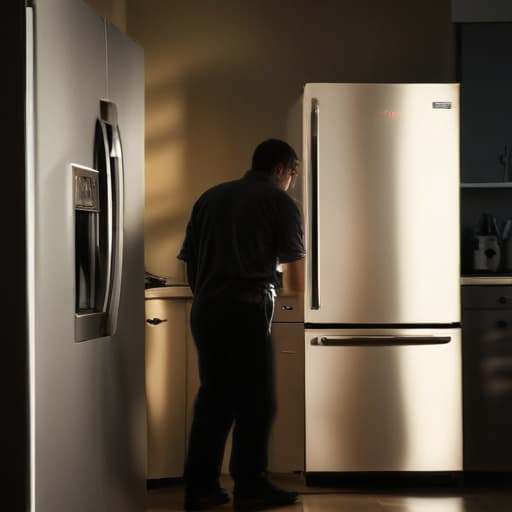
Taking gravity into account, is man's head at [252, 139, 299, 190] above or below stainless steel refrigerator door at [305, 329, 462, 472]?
above

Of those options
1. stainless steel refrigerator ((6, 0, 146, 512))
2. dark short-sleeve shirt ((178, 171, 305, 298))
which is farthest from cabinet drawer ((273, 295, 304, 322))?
stainless steel refrigerator ((6, 0, 146, 512))


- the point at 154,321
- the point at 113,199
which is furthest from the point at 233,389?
the point at 113,199

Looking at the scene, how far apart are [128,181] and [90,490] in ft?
2.51

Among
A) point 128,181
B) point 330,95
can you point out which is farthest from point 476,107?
point 128,181

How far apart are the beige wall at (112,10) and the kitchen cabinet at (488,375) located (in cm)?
203

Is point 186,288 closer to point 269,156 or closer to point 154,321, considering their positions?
point 154,321

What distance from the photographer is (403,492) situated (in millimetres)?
3857

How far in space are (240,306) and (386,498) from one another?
109cm

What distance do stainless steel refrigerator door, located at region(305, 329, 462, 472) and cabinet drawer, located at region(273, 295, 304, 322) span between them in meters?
0.18

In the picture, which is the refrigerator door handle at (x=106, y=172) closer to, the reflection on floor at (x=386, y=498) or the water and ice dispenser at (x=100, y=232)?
the water and ice dispenser at (x=100, y=232)

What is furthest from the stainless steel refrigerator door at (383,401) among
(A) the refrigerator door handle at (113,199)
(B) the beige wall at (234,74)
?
(A) the refrigerator door handle at (113,199)

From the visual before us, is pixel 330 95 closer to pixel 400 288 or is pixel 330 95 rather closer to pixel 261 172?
pixel 261 172

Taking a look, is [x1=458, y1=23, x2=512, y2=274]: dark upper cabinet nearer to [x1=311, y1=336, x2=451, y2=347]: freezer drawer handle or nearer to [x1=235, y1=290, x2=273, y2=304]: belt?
[x1=311, y1=336, x2=451, y2=347]: freezer drawer handle

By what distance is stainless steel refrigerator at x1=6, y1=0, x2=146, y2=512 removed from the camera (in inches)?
67.2
